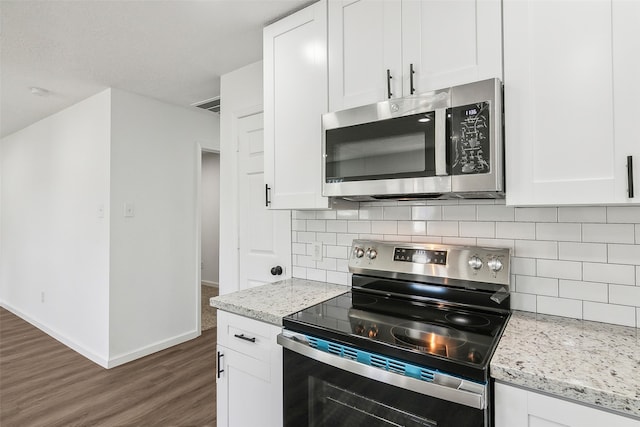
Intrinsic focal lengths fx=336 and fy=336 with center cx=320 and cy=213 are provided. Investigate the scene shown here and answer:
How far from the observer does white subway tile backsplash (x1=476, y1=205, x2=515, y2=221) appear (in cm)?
141

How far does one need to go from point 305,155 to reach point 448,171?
0.74 m

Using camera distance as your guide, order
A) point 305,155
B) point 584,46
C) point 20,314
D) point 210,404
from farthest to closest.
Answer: point 20,314 < point 210,404 < point 305,155 < point 584,46

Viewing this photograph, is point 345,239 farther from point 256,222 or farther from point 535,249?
point 535,249

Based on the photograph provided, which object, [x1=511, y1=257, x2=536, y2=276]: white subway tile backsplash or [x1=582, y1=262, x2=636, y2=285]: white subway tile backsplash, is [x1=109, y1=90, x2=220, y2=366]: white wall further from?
[x1=582, y1=262, x2=636, y2=285]: white subway tile backsplash

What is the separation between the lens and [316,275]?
79.3 inches

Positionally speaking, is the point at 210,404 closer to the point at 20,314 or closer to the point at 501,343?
the point at 501,343

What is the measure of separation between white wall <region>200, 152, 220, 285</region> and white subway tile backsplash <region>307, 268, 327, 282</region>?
4270mm

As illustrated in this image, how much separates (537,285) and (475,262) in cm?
25

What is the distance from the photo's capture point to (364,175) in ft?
4.81

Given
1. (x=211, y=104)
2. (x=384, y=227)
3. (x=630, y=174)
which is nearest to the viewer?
(x=630, y=174)

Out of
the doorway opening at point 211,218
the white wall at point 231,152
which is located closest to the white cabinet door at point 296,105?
the white wall at point 231,152

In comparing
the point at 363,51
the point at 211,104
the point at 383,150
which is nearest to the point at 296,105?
the point at 363,51

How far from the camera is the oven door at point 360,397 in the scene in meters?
0.92

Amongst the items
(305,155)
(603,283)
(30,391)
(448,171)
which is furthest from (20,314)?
(603,283)
